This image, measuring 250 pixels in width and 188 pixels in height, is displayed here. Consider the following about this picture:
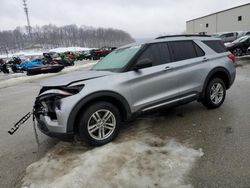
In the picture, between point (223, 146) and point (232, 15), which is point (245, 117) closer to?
point (223, 146)

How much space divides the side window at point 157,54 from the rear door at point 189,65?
6.8 inches

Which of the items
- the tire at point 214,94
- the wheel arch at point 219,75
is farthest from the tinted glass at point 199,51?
the tire at point 214,94

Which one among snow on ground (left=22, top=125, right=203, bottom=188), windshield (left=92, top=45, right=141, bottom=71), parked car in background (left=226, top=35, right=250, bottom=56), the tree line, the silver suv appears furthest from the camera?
the tree line

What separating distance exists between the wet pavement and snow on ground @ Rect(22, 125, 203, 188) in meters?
0.13

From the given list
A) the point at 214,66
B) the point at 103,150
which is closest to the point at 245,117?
the point at 214,66

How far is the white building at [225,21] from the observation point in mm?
42197

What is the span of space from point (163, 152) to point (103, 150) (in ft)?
3.12

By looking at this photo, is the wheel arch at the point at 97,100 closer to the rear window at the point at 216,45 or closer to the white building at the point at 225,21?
the rear window at the point at 216,45

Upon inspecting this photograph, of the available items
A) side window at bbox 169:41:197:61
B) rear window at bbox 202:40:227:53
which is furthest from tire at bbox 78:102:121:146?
rear window at bbox 202:40:227:53

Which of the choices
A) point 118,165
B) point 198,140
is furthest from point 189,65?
point 118,165

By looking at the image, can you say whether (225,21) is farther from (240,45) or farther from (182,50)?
(182,50)

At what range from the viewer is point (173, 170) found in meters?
2.89

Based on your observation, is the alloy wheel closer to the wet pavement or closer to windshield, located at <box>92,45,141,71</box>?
the wet pavement

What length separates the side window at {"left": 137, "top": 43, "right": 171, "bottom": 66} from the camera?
418 centimetres
